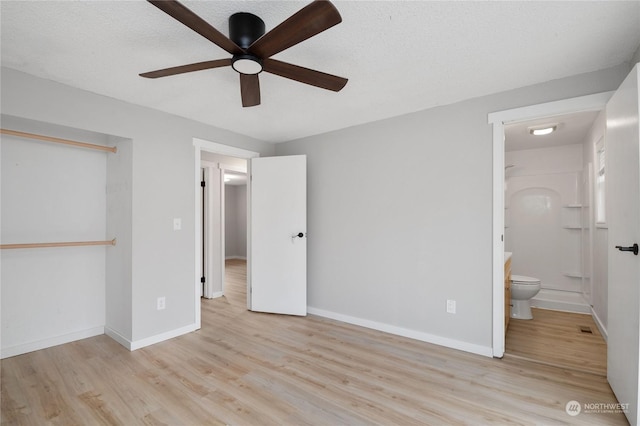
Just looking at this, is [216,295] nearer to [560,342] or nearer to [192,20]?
[192,20]

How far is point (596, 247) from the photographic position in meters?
3.46

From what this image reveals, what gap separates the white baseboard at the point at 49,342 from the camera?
254 cm

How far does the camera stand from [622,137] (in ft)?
5.99

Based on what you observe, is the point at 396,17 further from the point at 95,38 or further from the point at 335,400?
the point at 335,400

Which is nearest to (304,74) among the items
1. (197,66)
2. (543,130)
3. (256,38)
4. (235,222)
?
(256,38)

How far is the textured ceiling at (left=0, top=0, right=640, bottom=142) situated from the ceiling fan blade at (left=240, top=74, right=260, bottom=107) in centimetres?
27

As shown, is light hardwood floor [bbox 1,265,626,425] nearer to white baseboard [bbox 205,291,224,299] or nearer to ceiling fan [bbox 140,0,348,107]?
white baseboard [bbox 205,291,224,299]

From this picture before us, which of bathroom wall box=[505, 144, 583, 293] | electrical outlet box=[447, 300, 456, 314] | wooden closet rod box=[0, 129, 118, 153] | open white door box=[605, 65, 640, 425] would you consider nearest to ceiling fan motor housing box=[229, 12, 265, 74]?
wooden closet rod box=[0, 129, 118, 153]

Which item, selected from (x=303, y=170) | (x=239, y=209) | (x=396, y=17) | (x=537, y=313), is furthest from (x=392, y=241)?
(x=239, y=209)

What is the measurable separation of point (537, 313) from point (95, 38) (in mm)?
5173

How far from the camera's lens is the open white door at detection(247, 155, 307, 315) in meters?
3.66

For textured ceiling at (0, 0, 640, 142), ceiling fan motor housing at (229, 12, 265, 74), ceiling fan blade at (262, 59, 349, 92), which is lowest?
ceiling fan blade at (262, 59, 349, 92)

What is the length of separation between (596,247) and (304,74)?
3.93 meters

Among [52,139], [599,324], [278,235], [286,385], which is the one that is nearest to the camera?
[286,385]
